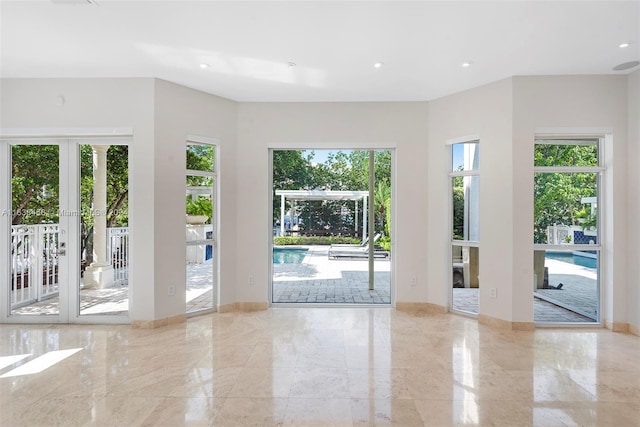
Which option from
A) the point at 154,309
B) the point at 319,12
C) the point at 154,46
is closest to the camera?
the point at 319,12

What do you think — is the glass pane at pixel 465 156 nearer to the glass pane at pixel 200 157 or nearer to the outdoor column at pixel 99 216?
the glass pane at pixel 200 157

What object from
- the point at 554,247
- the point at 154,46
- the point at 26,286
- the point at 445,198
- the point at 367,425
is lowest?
the point at 367,425

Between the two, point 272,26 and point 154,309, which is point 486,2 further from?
Answer: point 154,309

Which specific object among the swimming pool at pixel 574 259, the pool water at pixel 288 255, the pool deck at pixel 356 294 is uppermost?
the swimming pool at pixel 574 259

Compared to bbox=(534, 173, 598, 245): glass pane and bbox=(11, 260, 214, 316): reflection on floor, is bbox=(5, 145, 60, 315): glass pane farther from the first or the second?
bbox=(534, 173, 598, 245): glass pane

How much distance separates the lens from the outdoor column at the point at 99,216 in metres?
4.37

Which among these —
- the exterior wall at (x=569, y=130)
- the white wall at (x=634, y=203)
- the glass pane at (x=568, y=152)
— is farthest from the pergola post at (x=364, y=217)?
the white wall at (x=634, y=203)

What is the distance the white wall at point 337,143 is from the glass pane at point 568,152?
1.49m

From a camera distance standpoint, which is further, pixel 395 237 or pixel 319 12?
pixel 395 237

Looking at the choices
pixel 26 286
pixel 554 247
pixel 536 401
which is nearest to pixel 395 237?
pixel 554 247

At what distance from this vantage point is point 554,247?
4.29m

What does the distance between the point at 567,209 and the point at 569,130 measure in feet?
3.26

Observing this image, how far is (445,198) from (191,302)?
12.7 ft

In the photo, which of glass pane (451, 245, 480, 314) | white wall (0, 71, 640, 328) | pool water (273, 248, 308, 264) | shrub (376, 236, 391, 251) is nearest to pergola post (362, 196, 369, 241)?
shrub (376, 236, 391, 251)
